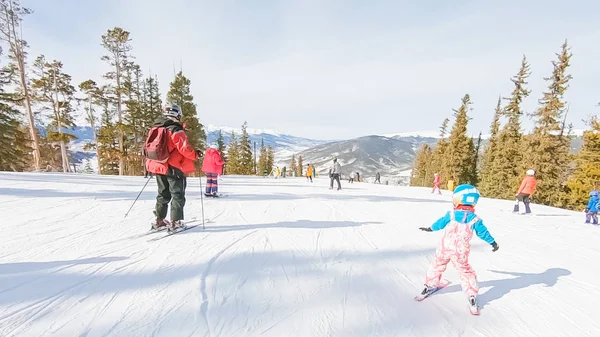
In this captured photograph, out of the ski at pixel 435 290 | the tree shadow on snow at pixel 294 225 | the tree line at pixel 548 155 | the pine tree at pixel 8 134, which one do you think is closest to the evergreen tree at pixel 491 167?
the tree line at pixel 548 155

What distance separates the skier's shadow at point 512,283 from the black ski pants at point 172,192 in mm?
4177

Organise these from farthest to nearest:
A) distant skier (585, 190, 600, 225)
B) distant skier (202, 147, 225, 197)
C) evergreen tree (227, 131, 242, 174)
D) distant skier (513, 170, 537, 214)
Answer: evergreen tree (227, 131, 242, 174)
distant skier (202, 147, 225, 197)
distant skier (513, 170, 537, 214)
distant skier (585, 190, 600, 225)

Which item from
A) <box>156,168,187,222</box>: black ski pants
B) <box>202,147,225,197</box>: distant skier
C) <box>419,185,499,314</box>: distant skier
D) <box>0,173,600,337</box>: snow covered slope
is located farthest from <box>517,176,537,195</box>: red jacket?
<box>156,168,187,222</box>: black ski pants

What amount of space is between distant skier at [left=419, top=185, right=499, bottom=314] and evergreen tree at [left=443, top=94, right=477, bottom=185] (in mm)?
37632

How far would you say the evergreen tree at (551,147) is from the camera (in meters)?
24.6

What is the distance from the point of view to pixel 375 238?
496cm

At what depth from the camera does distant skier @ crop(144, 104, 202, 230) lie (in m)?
4.23

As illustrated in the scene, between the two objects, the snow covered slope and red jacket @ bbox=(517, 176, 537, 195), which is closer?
the snow covered slope

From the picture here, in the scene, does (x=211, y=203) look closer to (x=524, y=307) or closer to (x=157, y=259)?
(x=157, y=259)

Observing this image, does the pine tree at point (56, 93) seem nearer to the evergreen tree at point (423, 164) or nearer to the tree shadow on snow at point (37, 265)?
A: the tree shadow on snow at point (37, 265)

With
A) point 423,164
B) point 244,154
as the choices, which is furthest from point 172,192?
point 423,164

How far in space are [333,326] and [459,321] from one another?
1239 millimetres

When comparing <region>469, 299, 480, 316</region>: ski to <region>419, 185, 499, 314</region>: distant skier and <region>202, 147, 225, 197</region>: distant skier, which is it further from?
<region>202, 147, 225, 197</region>: distant skier

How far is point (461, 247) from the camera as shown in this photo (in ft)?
9.11
